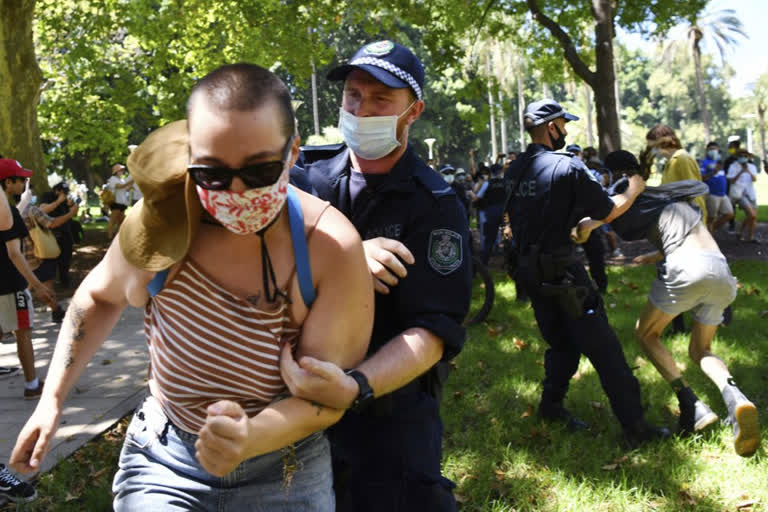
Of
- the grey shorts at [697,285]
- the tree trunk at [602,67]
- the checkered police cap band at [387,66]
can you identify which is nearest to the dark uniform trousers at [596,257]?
the tree trunk at [602,67]

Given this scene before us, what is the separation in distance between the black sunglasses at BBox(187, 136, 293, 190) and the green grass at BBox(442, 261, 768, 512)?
297 cm

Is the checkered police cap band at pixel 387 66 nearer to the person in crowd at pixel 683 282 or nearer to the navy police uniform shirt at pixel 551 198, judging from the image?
the navy police uniform shirt at pixel 551 198

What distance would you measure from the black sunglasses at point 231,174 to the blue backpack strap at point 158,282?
0.89 feet

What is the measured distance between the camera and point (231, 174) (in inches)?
66.6

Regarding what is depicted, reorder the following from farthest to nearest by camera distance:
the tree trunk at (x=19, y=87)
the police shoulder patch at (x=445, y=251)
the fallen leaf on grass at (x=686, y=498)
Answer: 1. the tree trunk at (x=19, y=87)
2. the fallen leaf on grass at (x=686, y=498)
3. the police shoulder patch at (x=445, y=251)

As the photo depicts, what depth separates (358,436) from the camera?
245 centimetres

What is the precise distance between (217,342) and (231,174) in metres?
0.42

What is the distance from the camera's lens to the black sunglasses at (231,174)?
1.69 m

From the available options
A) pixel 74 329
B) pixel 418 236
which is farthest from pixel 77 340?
pixel 418 236

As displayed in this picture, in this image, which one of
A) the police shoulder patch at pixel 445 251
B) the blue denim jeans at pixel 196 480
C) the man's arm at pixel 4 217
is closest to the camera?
the blue denim jeans at pixel 196 480

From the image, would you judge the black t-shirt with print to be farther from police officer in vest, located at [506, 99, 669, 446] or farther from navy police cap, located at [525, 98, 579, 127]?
navy police cap, located at [525, 98, 579, 127]

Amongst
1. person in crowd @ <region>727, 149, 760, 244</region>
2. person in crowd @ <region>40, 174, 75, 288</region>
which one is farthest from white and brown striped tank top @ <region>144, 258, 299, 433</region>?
person in crowd @ <region>727, 149, 760, 244</region>

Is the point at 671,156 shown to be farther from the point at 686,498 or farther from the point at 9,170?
the point at 9,170

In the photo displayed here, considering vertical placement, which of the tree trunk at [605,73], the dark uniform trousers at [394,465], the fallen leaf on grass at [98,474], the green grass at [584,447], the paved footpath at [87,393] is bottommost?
the green grass at [584,447]
